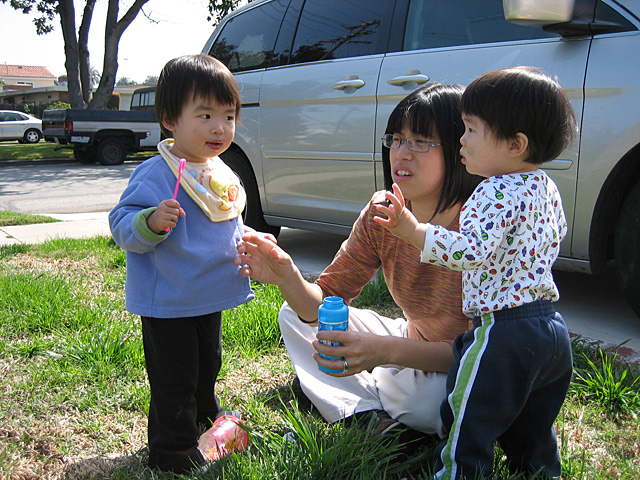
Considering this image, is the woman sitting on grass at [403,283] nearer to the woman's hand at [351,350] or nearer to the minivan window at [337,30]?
the woman's hand at [351,350]

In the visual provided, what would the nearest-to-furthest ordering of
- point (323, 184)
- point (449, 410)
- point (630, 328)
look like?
point (449, 410) < point (630, 328) < point (323, 184)

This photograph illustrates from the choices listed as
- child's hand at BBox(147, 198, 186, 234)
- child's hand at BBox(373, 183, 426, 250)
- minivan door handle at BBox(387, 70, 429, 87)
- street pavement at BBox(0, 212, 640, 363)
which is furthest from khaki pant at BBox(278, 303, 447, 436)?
Result: minivan door handle at BBox(387, 70, 429, 87)

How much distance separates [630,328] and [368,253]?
1.64 meters

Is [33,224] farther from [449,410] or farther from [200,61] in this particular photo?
[449,410]

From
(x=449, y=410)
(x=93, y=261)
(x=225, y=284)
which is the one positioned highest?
(x=225, y=284)

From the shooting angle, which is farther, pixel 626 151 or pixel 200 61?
pixel 626 151

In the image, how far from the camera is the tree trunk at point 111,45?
19.8 metres

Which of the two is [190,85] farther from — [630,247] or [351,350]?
[630,247]

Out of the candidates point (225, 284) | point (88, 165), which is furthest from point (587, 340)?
point (88, 165)

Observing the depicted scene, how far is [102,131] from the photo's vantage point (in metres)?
15.9

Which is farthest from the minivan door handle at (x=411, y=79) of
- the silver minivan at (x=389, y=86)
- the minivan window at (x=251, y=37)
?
the minivan window at (x=251, y=37)

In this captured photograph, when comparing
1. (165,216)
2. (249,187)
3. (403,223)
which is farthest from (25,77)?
(403,223)

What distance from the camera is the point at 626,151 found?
2668mm

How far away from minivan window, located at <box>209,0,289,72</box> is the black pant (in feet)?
10.2
